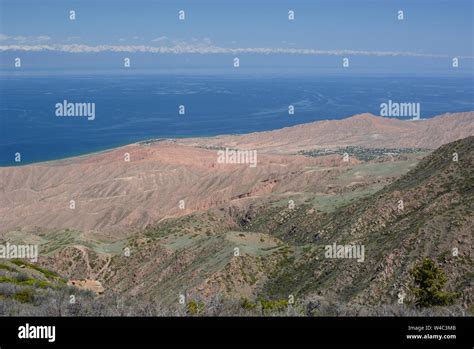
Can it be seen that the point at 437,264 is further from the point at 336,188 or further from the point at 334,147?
the point at 334,147

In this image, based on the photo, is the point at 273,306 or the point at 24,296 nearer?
the point at 24,296

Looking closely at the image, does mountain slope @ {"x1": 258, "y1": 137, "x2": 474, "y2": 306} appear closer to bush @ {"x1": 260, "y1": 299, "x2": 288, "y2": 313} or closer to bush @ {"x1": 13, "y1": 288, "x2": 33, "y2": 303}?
bush @ {"x1": 260, "y1": 299, "x2": 288, "y2": 313}

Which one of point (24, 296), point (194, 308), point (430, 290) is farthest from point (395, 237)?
point (24, 296)

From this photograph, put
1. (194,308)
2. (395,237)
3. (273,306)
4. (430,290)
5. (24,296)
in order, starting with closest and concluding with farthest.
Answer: (194,308) → (24,296) → (273,306) → (430,290) → (395,237)

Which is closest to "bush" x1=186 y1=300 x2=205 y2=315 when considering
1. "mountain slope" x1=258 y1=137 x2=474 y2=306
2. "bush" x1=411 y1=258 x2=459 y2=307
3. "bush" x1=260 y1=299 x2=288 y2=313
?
"bush" x1=260 y1=299 x2=288 y2=313

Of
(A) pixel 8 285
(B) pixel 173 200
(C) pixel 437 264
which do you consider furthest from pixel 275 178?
(A) pixel 8 285

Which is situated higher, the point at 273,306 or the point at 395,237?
the point at 273,306

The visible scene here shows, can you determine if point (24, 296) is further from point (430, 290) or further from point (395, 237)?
point (395, 237)

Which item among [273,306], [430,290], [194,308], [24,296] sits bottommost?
[430,290]

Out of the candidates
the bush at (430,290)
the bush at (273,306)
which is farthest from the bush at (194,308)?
the bush at (430,290)

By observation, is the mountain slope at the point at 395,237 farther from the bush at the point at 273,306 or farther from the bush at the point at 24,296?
the bush at the point at 24,296
